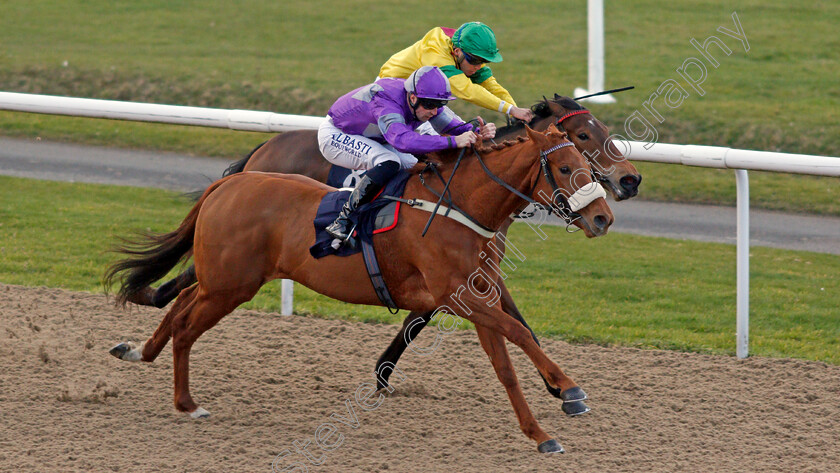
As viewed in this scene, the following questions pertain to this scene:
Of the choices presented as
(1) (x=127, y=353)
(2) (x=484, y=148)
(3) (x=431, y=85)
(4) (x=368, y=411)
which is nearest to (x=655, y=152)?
(2) (x=484, y=148)

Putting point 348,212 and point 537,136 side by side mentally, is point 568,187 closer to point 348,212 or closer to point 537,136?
point 537,136

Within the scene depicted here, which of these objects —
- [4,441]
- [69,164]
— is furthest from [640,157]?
[69,164]

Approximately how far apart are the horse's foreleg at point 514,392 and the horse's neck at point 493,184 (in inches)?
21.0

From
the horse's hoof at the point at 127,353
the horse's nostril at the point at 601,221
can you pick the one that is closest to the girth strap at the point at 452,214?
the horse's nostril at the point at 601,221

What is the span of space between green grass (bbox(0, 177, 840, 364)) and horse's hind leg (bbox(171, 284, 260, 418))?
1.46 metres

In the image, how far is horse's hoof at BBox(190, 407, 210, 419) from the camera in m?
5.04

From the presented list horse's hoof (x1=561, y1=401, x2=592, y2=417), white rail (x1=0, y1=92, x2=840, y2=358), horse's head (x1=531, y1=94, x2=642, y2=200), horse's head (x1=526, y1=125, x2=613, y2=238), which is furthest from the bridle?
white rail (x1=0, y1=92, x2=840, y2=358)

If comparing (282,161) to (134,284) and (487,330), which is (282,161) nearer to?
(134,284)

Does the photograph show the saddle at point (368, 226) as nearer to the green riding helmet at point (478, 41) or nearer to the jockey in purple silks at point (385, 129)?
the jockey in purple silks at point (385, 129)

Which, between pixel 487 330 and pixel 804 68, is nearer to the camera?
pixel 487 330

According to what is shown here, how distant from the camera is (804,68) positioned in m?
14.0

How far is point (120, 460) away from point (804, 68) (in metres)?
12.1

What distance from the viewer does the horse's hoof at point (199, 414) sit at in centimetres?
504

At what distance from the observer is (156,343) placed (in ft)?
17.7
